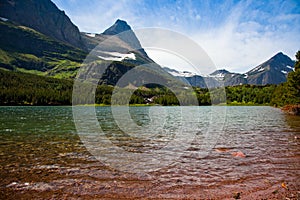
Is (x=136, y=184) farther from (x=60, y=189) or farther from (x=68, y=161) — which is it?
(x=68, y=161)

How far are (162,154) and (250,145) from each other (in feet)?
29.5

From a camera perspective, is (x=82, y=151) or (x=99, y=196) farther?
(x=82, y=151)

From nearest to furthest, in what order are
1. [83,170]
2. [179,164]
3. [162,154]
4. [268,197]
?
[268,197] → [83,170] → [179,164] → [162,154]

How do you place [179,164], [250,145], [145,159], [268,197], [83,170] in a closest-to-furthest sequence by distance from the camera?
1. [268,197]
2. [83,170]
3. [179,164]
4. [145,159]
5. [250,145]

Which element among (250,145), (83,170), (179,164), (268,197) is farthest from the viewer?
(250,145)

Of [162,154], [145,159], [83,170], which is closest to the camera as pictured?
[83,170]

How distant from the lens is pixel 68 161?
1641 cm

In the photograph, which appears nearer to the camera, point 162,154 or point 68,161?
point 68,161

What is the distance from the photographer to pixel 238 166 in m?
15.2

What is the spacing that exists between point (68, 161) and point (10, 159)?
403 cm

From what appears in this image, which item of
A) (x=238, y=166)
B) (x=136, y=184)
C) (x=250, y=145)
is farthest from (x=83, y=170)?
(x=250, y=145)

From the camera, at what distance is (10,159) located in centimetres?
1669

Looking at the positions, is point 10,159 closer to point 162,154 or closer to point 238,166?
point 162,154

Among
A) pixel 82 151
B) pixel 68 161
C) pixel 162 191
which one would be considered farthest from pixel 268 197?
pixel 82 151
